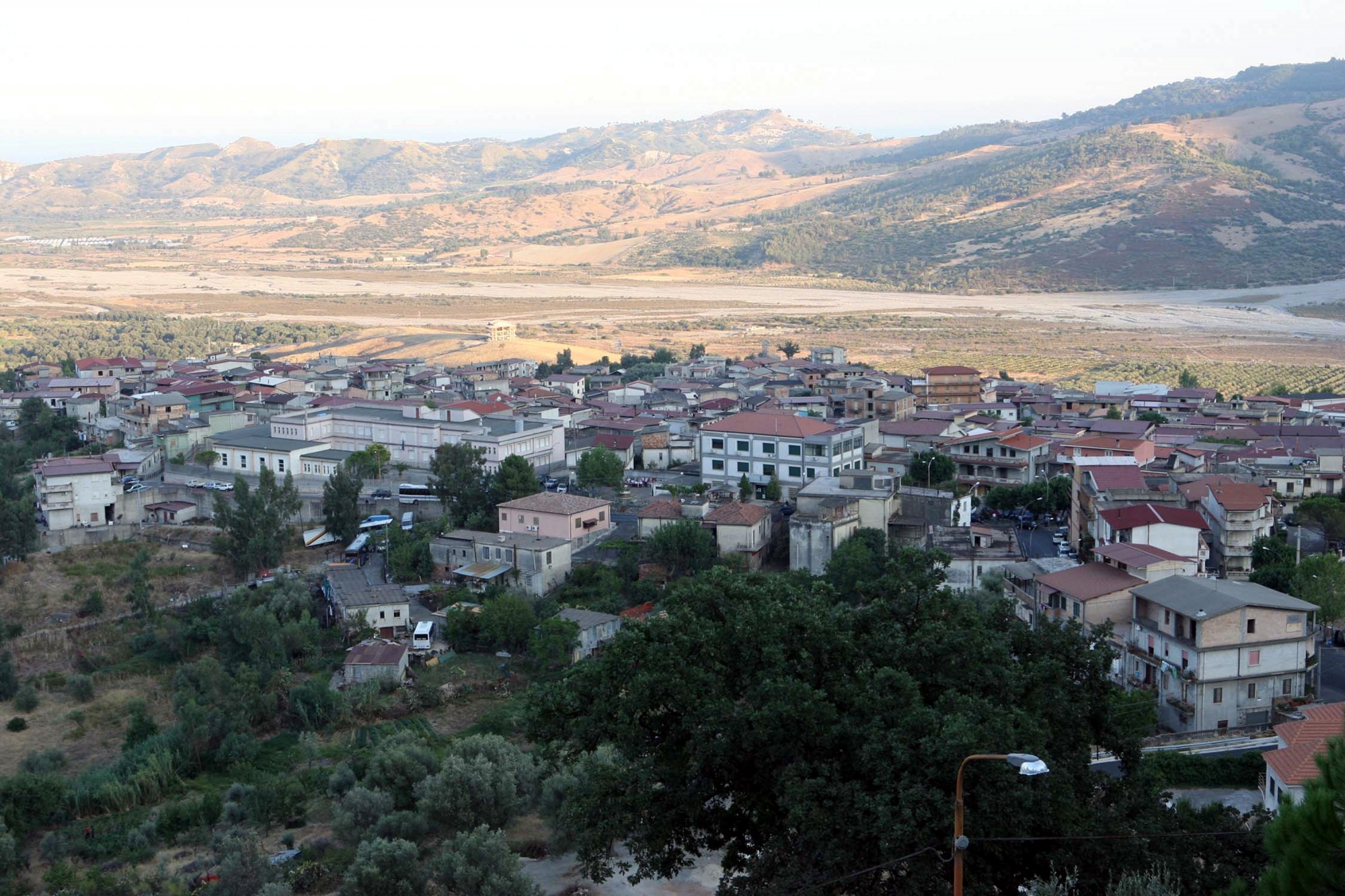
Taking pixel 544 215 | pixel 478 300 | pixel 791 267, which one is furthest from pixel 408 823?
pixel 544 215

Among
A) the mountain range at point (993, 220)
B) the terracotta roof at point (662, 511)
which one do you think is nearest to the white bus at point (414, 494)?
the terracotta roof at point (662, 511)

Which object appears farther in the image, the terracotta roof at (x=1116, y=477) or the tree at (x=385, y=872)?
the terracotta roof at (x=1116, y=477)

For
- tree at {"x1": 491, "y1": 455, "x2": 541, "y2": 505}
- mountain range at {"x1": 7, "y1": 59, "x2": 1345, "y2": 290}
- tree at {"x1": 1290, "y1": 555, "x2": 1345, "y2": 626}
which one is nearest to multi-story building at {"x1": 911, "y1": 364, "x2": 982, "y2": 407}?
tree at {"x1": 491, "y1": 455, "x2": 541, "y2": 505}

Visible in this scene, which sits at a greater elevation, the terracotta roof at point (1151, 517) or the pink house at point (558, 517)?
the terracotta roof at point (1151, 517)

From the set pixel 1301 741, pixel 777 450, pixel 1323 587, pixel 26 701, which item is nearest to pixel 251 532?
pixel 26 701

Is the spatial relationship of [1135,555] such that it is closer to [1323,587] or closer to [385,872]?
[1323,587]

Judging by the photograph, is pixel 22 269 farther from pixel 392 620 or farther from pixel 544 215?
pixel 392 620

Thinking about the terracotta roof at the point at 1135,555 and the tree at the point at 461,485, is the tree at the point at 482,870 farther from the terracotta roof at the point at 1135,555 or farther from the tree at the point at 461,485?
the tree at the point at 461,485

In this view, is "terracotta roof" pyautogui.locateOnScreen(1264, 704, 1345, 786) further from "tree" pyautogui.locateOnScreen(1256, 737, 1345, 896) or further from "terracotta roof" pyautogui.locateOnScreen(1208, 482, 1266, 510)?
"terracotta roof" pyautogui.locateOnScreen(1208, 482, 1266, 510)
